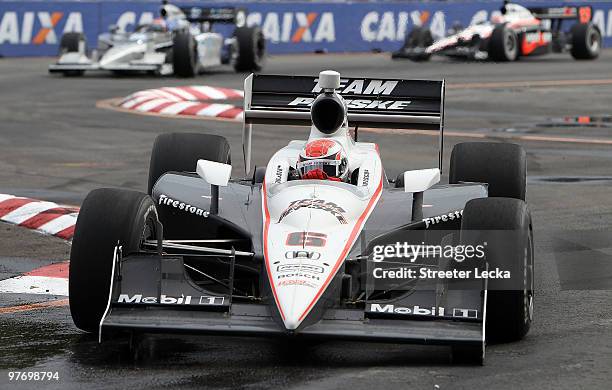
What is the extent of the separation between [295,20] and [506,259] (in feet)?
105

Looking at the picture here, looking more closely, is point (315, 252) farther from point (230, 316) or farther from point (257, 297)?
point (230, 316)

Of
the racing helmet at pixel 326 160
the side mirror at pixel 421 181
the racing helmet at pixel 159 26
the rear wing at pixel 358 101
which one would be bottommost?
the racing helmet at pixel 159 26

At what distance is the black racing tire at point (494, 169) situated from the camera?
979cm

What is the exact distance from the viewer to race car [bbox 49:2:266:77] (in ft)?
95.7

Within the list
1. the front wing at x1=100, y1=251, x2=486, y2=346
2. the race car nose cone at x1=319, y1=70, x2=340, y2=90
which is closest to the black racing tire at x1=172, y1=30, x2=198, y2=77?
the race car nose cone at x1=319, y1=70, x2=340, y2=90

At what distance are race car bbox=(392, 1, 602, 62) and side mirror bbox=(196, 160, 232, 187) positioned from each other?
2513 centimetres

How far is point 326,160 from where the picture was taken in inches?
347

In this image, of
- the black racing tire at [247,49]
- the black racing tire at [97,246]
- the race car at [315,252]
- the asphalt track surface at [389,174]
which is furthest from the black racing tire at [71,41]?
the black racing tire at [97,246]

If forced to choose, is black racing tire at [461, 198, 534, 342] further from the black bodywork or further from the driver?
the driver

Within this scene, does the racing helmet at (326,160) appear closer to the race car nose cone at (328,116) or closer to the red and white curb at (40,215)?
the race car nose cone at (328,116)

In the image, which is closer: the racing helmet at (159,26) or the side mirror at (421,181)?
the side mirror at (421,181)

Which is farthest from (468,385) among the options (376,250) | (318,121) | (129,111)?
(129,111)

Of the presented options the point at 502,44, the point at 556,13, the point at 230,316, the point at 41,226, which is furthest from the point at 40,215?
the point at 556,13

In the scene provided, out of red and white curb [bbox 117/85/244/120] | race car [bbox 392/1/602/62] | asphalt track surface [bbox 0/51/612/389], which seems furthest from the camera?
race car [bbox 392/1/602/62]
